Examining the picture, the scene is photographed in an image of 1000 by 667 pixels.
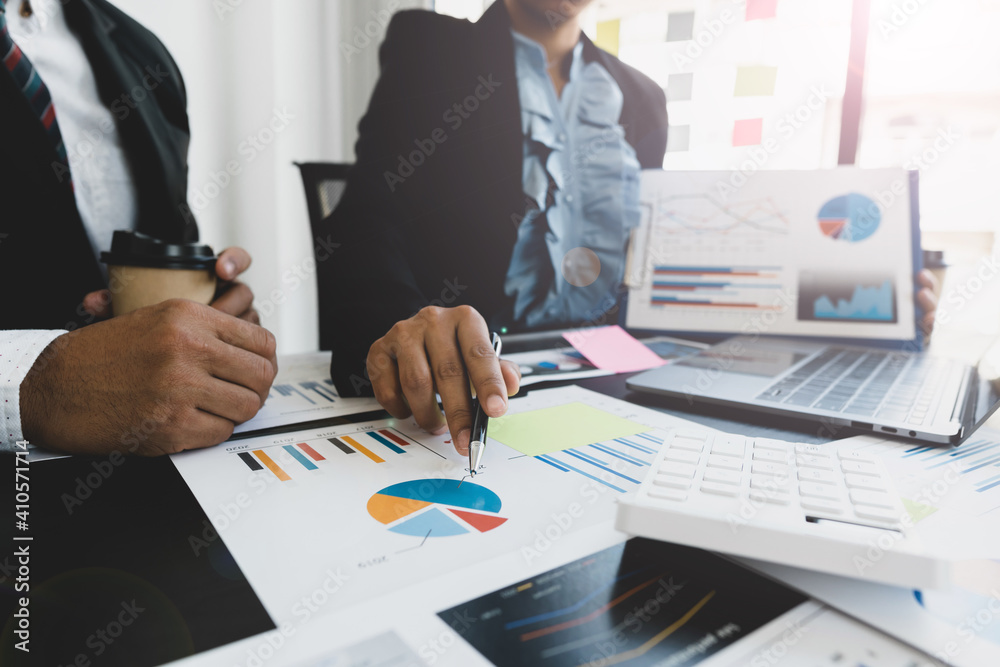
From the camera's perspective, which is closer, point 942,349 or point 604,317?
point 942,349

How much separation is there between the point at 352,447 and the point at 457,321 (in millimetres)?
175

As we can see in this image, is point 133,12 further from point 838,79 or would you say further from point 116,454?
point 838,79

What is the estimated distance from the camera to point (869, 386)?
27.5 inches

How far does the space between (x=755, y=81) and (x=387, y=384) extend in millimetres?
1568

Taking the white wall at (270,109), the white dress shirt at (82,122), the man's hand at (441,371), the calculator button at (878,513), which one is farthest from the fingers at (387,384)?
the white wall at (270,109)

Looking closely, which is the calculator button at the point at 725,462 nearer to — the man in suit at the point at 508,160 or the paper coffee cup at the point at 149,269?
the paper coffee cup at the point at 149,269

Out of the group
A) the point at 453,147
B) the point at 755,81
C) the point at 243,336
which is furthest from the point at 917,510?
the point at 755,81

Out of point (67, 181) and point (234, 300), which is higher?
point (67, 181)

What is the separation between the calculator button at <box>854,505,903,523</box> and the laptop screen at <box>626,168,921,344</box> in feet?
2.50

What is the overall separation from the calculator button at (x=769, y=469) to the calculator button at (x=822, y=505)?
37 millimetres

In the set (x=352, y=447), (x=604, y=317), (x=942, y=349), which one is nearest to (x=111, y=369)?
(x=352, y=447)

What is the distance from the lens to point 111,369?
51cm

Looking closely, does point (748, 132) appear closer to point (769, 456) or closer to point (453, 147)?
point (453, 147)

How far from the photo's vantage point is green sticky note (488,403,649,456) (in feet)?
1.77
